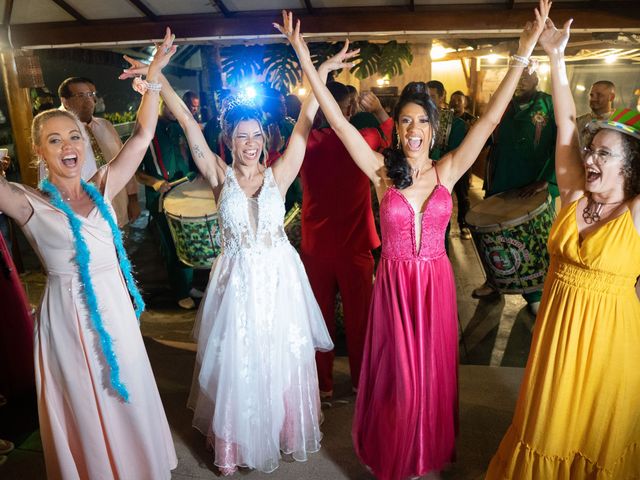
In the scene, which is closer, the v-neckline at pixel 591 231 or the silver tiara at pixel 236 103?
the v-neckline at pixel 591 231

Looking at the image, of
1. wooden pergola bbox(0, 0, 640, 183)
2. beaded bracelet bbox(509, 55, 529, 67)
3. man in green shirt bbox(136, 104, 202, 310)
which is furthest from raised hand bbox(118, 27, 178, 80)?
wooden pergola bbox(0, 0, 640, 183)

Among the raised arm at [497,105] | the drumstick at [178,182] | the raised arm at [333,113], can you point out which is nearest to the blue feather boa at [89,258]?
the raised arm at [333,113]

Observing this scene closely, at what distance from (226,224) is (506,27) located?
3.60 meters

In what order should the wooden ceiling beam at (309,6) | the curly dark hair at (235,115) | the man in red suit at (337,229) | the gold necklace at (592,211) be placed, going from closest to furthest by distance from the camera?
1. the gold necklace at (592,211)
2. the curly dark hair at (235,115)
3. the man in red suit at (337,229)
4. the wooden ceiling beam at (309,6)

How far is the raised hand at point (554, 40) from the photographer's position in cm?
249

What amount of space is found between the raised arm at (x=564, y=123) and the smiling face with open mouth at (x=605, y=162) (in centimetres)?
21

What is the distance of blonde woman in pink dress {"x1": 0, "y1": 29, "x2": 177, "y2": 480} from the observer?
92.3 inches

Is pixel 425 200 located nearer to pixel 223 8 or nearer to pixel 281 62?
pixel 223 8

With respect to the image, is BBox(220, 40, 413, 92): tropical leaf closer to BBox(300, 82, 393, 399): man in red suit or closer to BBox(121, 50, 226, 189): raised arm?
BBox(300, 82, 393, 399): man in red suit

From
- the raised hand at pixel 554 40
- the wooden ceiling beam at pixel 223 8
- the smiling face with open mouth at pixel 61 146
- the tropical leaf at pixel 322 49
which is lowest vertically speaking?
the smiling face with open mouth at pixel 61 146

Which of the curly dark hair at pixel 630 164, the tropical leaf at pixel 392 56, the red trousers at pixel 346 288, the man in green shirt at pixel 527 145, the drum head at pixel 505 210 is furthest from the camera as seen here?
the tropical leaf at pixel 392 56

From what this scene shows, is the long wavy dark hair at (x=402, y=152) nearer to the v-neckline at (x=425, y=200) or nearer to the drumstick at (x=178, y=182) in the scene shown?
the v-neckline at (x=425, y=200)

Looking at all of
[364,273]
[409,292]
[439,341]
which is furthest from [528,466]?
[364,273]

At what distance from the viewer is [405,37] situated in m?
5.16
